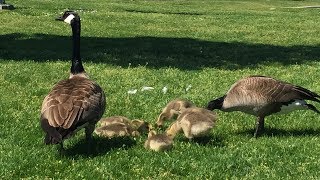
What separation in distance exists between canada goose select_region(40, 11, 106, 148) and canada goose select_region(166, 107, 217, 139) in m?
1.57

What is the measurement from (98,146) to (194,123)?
1.76 metres

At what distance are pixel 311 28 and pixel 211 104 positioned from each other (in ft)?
76.7

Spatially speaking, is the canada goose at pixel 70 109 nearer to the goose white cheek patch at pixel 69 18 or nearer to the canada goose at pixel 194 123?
the goose white cheek patch at pixel 69 18

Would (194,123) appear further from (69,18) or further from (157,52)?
(157,52)

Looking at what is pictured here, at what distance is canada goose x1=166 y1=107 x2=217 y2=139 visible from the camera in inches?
337

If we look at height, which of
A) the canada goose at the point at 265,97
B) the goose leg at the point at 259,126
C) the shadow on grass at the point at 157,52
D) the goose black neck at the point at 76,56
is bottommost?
the shadow on grass at the point at 157,52

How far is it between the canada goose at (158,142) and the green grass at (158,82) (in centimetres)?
15

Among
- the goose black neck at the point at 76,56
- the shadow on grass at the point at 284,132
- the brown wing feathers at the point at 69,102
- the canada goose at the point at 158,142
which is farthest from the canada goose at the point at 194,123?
the goose black neck at the point at 76,56

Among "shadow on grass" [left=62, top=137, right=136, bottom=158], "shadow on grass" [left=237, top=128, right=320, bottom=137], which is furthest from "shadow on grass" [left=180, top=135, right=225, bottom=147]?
"shadow on grass" [left=62, top=137, right=136, bottom=158]

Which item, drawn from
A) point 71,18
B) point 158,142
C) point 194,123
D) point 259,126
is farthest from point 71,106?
point 259,126

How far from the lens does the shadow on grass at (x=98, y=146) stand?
26.9 feet

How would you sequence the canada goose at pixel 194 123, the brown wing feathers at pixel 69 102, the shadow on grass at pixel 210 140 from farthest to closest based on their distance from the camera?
the shadow on grass at pixel 210 140, the canada goose at pixel 194 123, the brown wing feathers at pixel 69 102

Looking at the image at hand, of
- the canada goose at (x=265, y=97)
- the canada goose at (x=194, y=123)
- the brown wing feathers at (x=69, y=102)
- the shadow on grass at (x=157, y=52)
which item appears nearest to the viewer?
the brown wing feathers at (x=69, y=102)

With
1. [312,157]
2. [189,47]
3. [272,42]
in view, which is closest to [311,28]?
[272,42]
